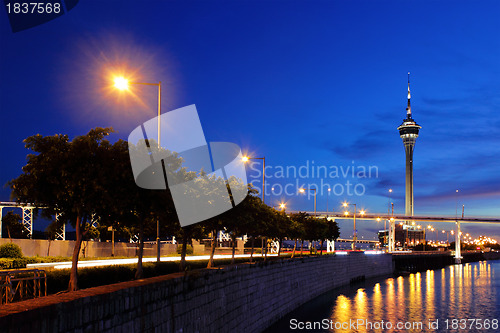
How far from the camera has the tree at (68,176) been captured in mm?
20688

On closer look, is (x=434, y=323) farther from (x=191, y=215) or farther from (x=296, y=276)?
(x=191, y=215)

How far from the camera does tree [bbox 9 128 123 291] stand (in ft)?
67.9

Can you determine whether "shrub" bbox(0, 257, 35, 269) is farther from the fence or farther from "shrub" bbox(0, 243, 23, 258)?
the fence

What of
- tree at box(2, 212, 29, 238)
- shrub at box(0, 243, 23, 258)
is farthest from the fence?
tree at box(2, 212, 29, 238)

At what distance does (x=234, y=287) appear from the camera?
2817 centimetres

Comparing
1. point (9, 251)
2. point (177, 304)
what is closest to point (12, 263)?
point (9, 251)

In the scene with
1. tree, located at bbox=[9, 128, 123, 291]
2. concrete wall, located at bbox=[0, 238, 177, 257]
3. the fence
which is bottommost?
concrete wall, located at bbox=[0, 238, 177, 257]

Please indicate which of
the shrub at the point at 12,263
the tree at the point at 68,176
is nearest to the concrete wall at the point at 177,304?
the tree at the point at 68,176

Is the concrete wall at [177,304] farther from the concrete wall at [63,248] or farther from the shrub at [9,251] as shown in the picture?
the concrete wall at [63,248]

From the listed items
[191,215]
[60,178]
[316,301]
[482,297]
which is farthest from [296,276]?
[482,297]

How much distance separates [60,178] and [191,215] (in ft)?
36.4

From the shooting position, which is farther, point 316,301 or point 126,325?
point 316,301

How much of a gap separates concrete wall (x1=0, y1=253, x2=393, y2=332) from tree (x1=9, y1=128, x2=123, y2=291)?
15.0 feet

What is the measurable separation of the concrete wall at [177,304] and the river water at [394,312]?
272 centimetres
